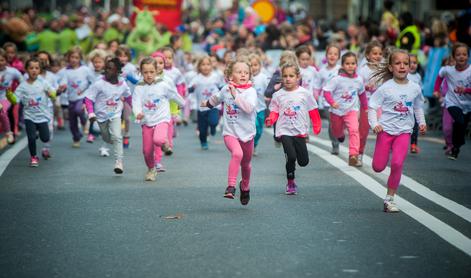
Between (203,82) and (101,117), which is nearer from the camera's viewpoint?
(101,117)

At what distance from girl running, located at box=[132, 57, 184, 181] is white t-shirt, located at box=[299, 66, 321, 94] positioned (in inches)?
200

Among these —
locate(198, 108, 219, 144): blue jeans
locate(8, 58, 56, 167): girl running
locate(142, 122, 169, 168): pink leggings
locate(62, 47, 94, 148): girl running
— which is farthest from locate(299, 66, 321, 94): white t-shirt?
locate(142, 122, 169, 168): pink leggings

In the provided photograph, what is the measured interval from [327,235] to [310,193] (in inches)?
109

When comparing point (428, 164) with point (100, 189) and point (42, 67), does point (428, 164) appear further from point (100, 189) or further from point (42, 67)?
point (42, 67)

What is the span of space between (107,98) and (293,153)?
3.86 m

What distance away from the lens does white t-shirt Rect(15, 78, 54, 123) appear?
16.1 metres

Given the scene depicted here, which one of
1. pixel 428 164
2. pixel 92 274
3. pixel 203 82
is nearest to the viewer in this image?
pixel 92 274

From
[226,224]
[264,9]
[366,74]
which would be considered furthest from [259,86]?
[264,9]

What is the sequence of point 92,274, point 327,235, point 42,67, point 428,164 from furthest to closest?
1. point 42,67
2. point 428,164
3. point 327,235
4. point 92,274

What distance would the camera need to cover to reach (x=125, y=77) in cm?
1678

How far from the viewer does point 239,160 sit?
1137 centimetres

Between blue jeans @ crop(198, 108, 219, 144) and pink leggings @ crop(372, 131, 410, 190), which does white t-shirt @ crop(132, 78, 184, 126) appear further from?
blue jeans @ crop(198, 108, 219, 144)

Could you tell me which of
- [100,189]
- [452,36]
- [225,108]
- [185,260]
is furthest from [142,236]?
[452,36]

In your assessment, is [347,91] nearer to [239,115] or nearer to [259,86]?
[259,86]
